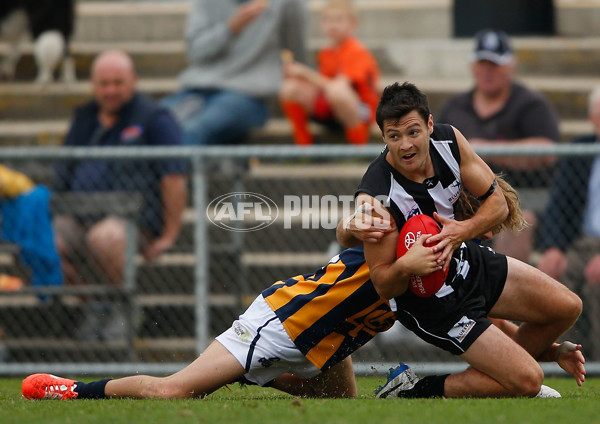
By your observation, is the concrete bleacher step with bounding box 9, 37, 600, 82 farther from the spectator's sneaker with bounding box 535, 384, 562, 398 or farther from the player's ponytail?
the spectator's sneaker with bounding box 535, 384, 562, 398

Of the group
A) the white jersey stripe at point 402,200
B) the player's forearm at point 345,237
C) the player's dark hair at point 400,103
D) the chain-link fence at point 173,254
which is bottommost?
the chain-link fence at point 173,254

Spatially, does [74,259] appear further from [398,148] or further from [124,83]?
[398,148]

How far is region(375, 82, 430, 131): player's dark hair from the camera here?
16.7 feet

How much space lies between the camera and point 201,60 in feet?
30.6

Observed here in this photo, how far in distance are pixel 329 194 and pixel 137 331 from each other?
66.9 inches

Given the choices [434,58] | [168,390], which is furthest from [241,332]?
[434,58]

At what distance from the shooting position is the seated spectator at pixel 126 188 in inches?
302

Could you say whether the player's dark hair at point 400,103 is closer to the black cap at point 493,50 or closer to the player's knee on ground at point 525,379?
the player's knee on ground at point 525,379

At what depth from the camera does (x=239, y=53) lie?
936cm

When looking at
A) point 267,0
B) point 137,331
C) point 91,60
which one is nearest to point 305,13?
point 267,0

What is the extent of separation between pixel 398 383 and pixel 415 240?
2.93 ft

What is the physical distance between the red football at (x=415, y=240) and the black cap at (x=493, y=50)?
11.5 feet

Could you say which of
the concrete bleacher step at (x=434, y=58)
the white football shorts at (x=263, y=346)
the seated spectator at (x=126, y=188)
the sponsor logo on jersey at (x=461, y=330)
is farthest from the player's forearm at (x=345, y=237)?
the concrete bleacher step at (x=434, y=58)

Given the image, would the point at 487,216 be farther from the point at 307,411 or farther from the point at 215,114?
the point at 215,114
